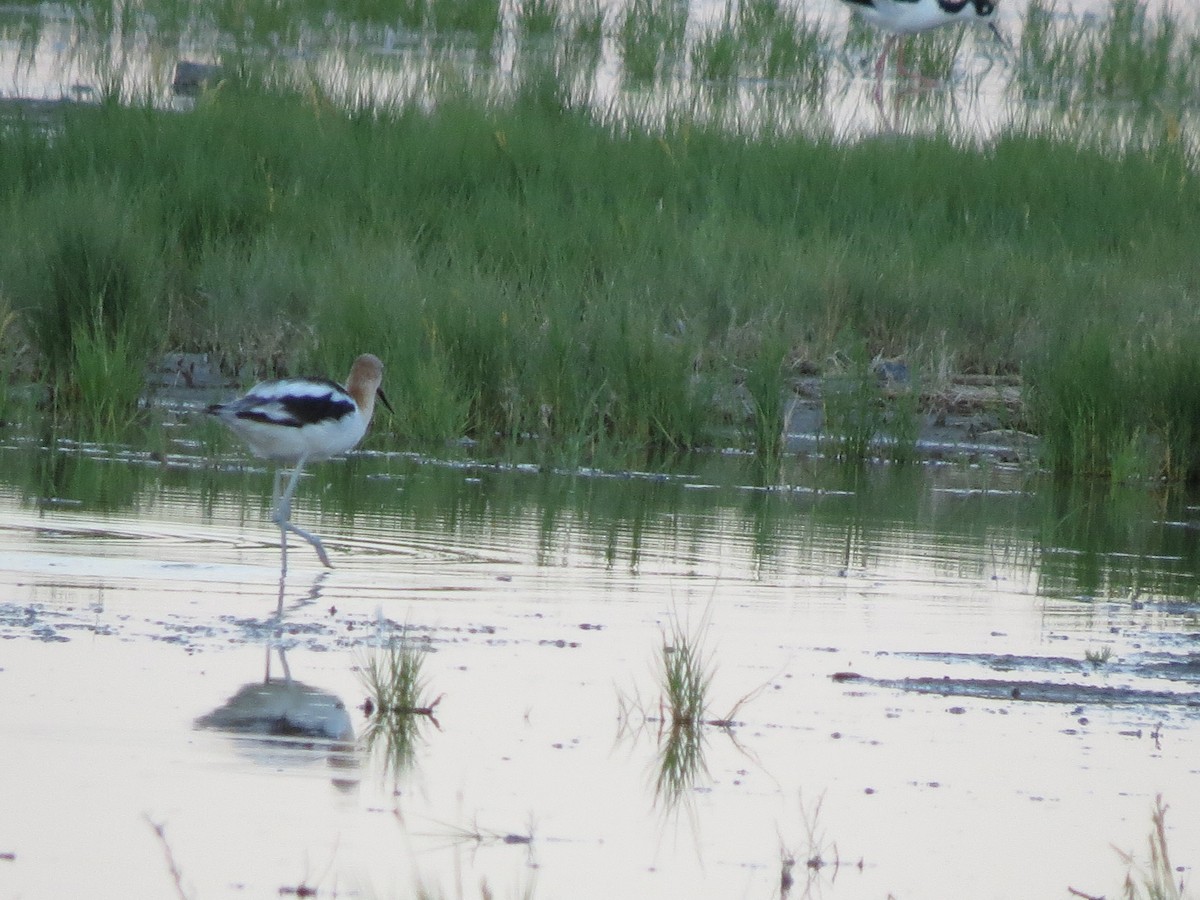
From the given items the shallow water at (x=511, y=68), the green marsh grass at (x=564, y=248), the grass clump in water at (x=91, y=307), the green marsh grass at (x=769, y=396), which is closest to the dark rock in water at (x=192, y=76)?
the shallow water at (x=511, y=68)

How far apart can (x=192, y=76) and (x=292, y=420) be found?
1059 cm

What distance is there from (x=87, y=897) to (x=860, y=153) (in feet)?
40.2

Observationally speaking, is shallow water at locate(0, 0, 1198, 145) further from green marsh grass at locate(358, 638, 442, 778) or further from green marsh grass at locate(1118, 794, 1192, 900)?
green marsh grass at locate(1118, 794, 1192, 900)

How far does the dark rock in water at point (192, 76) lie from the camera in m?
16.9

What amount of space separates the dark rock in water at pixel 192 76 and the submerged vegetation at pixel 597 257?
0.27m

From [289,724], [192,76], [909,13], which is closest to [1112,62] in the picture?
[909,13]

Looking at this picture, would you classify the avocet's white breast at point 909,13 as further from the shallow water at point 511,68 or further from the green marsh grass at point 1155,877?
the green marsh grass at point 1155,877

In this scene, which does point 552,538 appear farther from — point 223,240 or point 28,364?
point 223,240

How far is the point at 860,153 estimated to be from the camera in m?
15.2

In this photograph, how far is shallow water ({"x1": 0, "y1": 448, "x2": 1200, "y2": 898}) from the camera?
3977 millimetres

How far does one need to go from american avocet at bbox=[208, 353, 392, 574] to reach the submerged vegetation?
7.08 ft

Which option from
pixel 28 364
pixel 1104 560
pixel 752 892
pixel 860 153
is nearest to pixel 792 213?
pixel 860 153

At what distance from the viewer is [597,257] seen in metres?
12.8

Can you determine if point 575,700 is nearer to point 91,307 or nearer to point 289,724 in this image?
point 289,724
